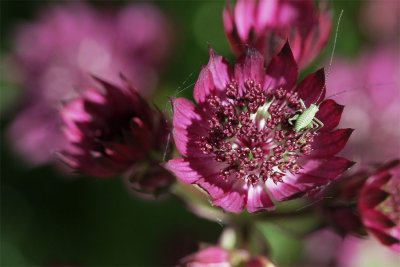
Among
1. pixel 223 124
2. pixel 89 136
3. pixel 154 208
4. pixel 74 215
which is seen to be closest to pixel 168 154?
pixel 223 124

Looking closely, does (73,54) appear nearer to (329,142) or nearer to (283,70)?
(283,70)

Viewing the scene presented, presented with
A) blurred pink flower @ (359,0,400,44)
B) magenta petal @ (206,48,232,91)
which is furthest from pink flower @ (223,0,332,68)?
blurred pink flower @ (359,0,400,44)

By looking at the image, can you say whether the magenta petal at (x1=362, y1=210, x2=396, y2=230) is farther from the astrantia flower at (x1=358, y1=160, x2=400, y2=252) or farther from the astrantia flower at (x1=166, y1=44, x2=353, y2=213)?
the astrantia flower at (x1=166, y1=44, x2=353, y2=213)

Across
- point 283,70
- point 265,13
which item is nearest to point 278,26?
point 265,13

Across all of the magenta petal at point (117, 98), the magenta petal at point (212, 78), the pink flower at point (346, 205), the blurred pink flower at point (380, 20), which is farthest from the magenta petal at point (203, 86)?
the blurred pink flower at point (380, 20)

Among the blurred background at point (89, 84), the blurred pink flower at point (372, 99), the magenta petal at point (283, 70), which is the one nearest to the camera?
the magenta petal at point (283, 70)

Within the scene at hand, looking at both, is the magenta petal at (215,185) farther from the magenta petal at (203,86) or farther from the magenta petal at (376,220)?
the magenta petal at (376,220)

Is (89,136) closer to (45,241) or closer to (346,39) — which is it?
(45,241)
